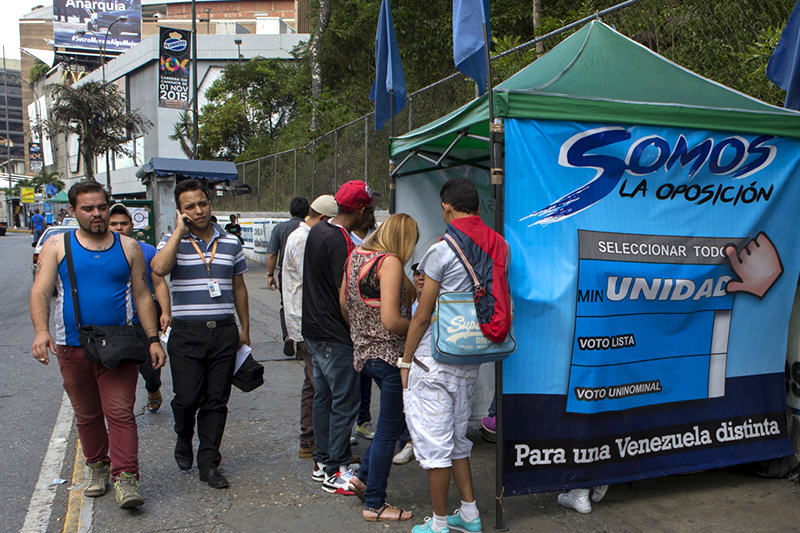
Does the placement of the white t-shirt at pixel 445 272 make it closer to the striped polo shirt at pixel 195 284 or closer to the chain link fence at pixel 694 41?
the striped polo shirt at pixel 195 284

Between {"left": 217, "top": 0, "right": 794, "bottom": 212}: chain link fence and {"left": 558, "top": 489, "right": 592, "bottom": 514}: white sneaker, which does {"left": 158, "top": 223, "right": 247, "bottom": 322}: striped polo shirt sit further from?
{"left": 217, "top": 0, "right": 794, "bottom": 212}: chain link fence

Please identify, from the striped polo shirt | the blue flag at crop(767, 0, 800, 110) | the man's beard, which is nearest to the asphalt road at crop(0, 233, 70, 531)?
the striped polo shirt

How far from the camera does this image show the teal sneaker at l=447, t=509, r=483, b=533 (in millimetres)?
3545

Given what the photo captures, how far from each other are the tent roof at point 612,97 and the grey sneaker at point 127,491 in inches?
112

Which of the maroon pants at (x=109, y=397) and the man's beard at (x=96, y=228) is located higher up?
the man's beard at (x=96, y=228)

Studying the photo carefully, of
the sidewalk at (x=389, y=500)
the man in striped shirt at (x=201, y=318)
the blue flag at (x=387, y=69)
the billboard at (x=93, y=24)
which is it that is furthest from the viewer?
the billboard at (x=93, y=24)

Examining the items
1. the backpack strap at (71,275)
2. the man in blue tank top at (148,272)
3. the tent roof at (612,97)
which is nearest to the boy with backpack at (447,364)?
the tent roof at (612,97)

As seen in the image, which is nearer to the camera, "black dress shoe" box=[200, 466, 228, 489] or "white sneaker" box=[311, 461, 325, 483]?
"black dress shoe" box=[200, 466, 228, 489]

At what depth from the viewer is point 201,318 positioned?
4.22 metres

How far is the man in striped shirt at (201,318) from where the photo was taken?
13.8ft

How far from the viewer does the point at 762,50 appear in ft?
18.3

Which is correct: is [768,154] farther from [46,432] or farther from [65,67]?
[65,67]

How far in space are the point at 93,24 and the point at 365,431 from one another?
92.1 meters

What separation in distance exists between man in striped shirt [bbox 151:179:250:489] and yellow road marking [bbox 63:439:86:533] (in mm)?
721
